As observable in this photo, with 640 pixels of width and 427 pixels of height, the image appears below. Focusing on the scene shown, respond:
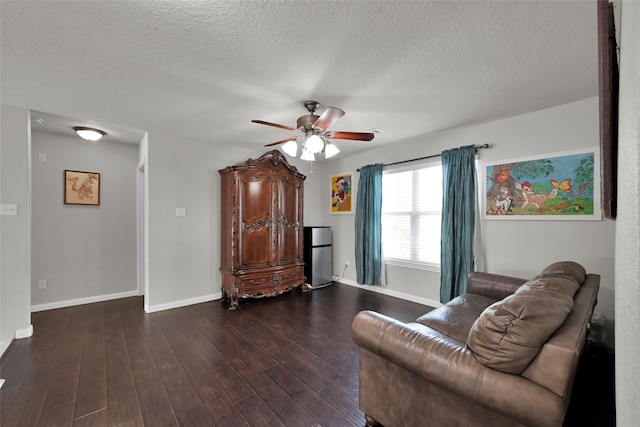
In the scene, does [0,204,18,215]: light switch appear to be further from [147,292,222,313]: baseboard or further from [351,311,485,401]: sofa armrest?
[351,311,485,401]: sofa armrest

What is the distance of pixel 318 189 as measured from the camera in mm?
5562

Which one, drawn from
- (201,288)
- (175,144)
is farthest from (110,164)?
(201,288)

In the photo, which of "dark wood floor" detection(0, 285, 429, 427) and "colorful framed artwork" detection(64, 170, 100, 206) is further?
"colorful framed artwork" detection(64, 170, 100, 206)

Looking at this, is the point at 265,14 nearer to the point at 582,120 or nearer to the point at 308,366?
the point at 308,366

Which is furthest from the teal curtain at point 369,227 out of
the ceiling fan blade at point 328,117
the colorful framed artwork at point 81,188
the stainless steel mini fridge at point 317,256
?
the colorful framed artwork at point 81,188

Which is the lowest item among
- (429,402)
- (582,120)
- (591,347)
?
(591,347)

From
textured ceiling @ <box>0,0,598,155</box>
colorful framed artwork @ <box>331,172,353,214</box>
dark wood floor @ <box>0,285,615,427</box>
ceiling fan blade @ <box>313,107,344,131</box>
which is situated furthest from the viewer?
colorful framed artwork @ <box>331,172,353,214</box>

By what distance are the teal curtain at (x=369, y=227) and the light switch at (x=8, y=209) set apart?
14.1 feet

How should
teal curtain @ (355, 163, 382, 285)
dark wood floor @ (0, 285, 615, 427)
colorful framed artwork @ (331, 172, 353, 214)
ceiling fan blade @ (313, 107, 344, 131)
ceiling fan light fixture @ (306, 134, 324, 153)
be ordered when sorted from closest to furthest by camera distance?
dark wood floor @ (0, 285, 615, 427)
ceiling fan blade @ (313, 107, 344, 131)
ceiling fan light fixture @ (306, 134, 324, 153)
teal curtain @ (355, 163, 382, 285)
colorful framed artwork @ (331, 172, 353, 214)

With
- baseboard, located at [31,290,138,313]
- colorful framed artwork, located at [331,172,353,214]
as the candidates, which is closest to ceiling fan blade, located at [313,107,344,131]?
colorful framed artwork, located at [331,172,353,214]

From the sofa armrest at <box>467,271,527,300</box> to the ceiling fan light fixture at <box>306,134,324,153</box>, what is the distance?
86.0 inches

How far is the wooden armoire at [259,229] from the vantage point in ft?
12.5

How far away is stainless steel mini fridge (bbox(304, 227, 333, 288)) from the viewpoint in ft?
15.6

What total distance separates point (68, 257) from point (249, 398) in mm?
3683
